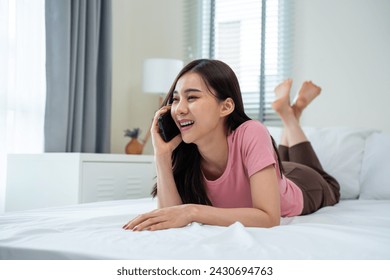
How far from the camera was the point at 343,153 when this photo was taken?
7.97ft

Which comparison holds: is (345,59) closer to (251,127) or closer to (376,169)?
(376,169)

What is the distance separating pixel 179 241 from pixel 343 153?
160cm

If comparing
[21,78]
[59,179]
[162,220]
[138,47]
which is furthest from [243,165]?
[138,47]

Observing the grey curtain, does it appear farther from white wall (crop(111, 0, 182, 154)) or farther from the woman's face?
the woman's face

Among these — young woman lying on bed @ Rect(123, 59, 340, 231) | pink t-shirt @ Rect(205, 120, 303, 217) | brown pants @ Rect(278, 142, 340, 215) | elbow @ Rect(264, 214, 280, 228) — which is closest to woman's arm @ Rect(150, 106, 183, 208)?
young woman lying on bed @ Rect(123, 59, 340, 231)

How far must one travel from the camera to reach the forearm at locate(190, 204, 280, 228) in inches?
50.8

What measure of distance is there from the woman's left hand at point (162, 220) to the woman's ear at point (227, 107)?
364mm

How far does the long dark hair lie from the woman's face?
0.08 feet

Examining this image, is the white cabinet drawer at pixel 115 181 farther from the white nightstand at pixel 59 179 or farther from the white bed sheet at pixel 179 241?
the white bed sheet at pixel 179 241

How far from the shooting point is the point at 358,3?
3037mm

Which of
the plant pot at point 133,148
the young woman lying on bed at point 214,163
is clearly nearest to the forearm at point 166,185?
the young woman lying on bed at point 214,163

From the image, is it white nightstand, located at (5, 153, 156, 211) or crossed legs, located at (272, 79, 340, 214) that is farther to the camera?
white nightstand, located at (5, 153, 156, 211)
